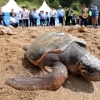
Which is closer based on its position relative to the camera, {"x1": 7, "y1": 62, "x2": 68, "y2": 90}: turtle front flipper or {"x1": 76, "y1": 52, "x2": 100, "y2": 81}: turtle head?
{"x1": 7, "y1": 62, "x2": 68, "y2": 90}: turtle front flipper

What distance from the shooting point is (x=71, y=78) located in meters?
3.24

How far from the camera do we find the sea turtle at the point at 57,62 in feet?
9.20

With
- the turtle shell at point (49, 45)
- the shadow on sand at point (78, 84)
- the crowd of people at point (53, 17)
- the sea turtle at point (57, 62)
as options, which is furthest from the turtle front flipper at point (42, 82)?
the crowd of people at point (53, 17)

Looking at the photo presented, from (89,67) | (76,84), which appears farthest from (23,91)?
(89,67)

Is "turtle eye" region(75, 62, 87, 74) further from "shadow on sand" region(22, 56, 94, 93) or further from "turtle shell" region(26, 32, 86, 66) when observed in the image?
"turtle shell" region(26, 32, 86, 66)

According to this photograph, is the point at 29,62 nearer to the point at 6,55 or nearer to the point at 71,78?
the point at 6,55

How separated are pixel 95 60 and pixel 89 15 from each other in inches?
257

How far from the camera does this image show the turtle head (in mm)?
2934

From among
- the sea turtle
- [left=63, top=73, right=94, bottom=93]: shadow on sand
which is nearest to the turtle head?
the sea turtle

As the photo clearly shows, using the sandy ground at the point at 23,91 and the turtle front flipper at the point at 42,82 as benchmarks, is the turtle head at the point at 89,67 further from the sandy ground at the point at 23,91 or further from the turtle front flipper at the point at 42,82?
the turtle front flipper at the point at 42,82

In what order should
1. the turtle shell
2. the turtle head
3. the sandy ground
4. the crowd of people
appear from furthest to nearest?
the crowd of people → the turtle shell → the turtle head → the sandy ground

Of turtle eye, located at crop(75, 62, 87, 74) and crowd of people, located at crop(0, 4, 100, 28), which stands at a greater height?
crowd of people, located at crop(0, 4, 100, 28)

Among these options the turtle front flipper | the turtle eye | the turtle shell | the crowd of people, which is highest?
the crowd of people

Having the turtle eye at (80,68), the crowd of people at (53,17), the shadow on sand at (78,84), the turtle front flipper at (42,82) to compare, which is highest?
the crowd of people at (53,17)
